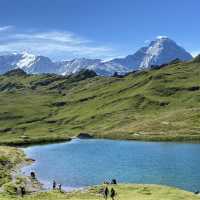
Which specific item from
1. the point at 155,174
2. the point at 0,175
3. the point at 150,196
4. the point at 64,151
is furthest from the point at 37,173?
the point at 64,151

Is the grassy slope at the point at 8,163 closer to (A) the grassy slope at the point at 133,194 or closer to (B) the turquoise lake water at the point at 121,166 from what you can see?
(B) the turquoise lake water at the point at 121,166

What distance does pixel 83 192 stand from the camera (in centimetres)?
9281

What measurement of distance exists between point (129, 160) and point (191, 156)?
22404mm

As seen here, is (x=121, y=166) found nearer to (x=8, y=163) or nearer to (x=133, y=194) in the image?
(x=8, y=163)

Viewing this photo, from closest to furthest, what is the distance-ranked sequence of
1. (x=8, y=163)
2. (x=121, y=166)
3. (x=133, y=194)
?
1. (x=133, y=194)
2. (x=121, y=166)
3. (x=8, y=163)

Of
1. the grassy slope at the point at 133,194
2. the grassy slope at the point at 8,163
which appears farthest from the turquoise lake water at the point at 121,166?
the grassy slope at the point at 133,194

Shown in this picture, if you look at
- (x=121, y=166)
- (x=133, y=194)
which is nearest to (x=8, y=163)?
(x=121, y=166)

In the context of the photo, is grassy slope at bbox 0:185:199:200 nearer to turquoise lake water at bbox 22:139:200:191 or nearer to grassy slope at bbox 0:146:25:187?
turquoise lake water at bbox 22:139:200:191

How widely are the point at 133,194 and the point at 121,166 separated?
51.4 meters

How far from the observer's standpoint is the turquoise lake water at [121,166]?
367 feet

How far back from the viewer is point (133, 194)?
87.1 metres

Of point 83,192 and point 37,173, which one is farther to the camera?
point 37,173

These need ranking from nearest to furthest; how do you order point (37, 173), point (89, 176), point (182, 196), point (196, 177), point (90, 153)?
point (182, 196) < point (196, 177) < point (89, 176) < point (37, 173) < point (90, 153)

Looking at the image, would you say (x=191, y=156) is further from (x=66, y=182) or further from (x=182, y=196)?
(x=182, y=196)
